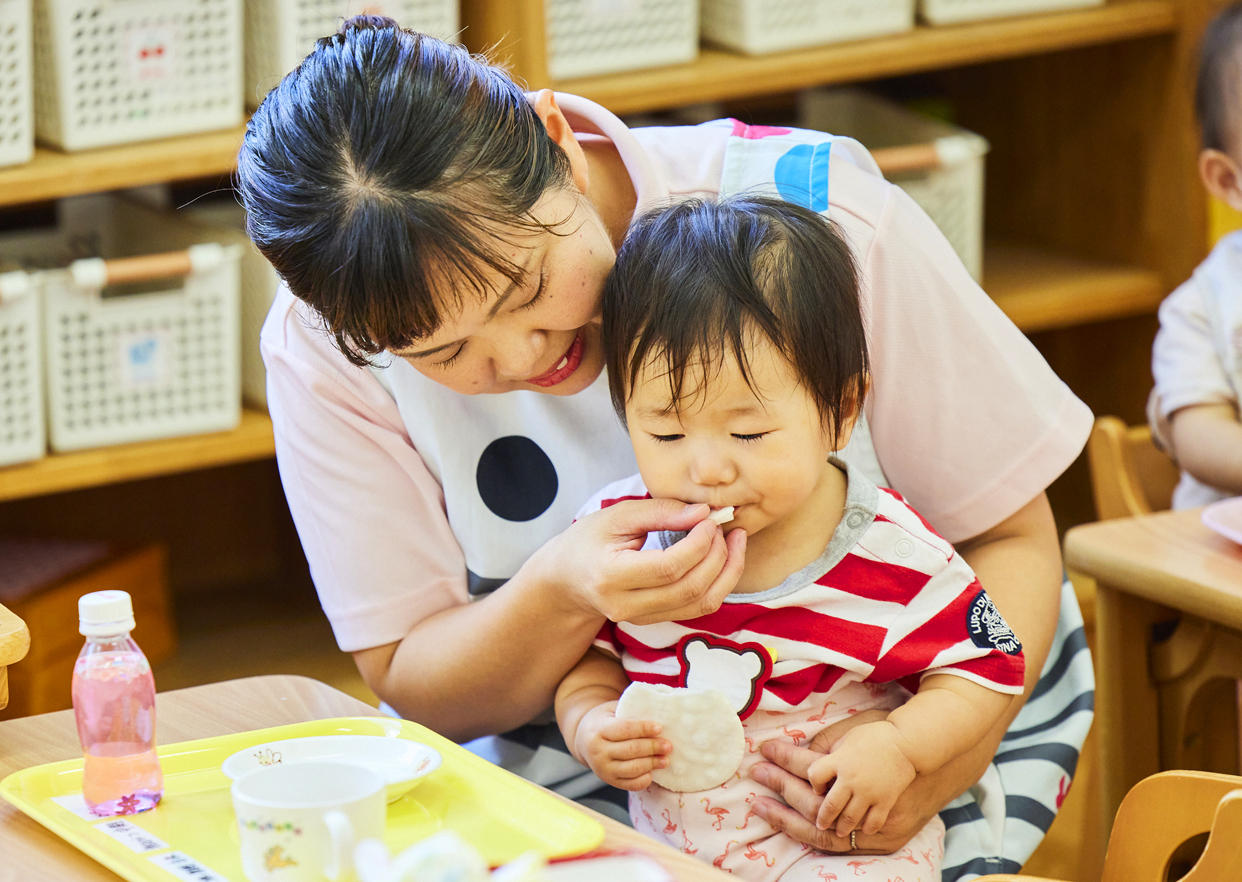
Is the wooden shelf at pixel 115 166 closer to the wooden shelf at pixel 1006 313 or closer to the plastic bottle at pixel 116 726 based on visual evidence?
the wooden shelf at pixel 1006 313

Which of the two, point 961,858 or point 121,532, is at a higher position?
point 961,858

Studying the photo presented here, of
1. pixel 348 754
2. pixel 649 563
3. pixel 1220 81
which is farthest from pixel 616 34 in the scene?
pixel 348 754

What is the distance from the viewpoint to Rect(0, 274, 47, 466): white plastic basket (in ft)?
5.64

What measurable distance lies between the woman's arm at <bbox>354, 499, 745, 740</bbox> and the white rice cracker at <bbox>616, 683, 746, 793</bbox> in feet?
0.18

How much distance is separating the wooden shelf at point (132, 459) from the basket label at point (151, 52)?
1.51 feet

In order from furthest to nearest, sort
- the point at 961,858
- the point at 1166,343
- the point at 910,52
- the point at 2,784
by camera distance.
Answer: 1. the point at 910,52
2. the point at 1166,343
3. the point at 961,858
4. the point at 2,784

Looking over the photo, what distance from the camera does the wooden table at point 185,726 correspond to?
0.80 metres

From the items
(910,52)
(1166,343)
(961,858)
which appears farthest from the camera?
(910,52)

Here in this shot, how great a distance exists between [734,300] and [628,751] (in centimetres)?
31

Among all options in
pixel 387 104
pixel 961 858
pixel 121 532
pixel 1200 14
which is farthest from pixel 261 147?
pixel 1200 14

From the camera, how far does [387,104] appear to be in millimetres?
905

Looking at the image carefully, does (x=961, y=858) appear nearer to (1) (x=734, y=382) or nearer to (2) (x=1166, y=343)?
(1) (x=734, y=382)

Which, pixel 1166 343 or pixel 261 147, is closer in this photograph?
pixel 261 147

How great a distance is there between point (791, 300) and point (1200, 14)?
1.58m
